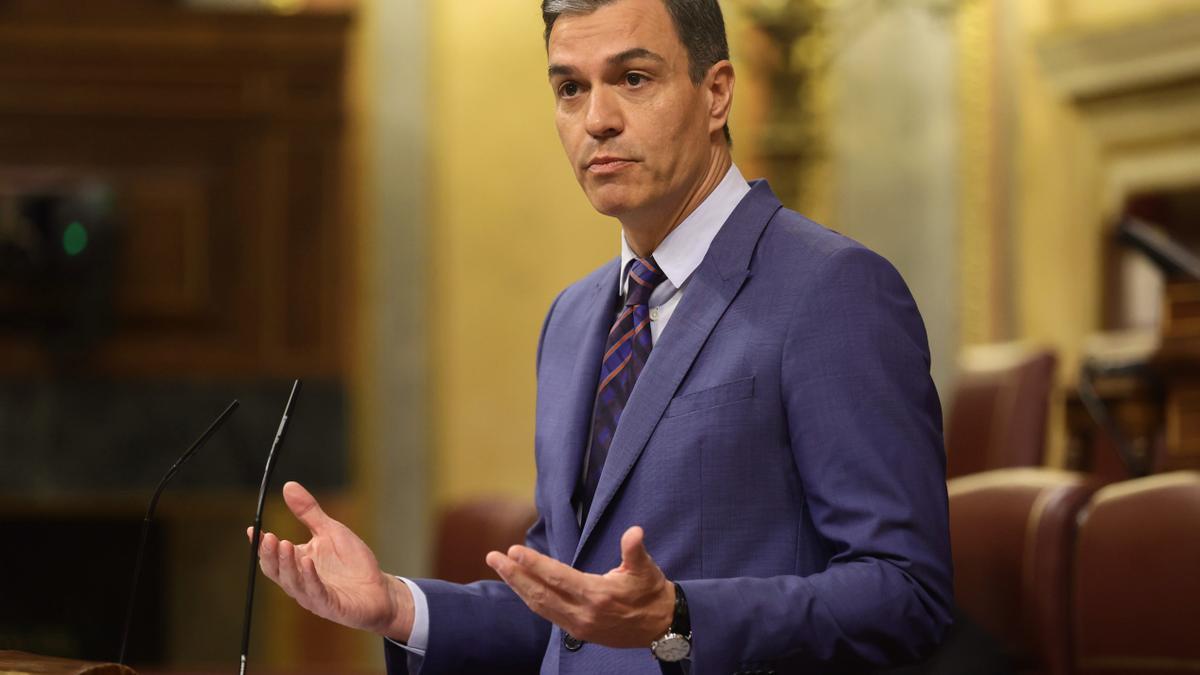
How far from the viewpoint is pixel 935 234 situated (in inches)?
231

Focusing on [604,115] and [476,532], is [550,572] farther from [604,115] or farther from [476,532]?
[476,532]

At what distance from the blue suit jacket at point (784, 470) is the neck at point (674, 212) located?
0.17 ft

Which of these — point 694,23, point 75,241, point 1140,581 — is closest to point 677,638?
point 694,23

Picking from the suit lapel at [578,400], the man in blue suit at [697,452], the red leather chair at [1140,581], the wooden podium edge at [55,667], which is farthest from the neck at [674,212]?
the red leather chair at [1140,581]

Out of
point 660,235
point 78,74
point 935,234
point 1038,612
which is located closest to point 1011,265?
point 935,234

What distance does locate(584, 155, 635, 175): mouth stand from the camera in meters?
1.54

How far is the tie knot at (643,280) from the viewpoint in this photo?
162 centimetres

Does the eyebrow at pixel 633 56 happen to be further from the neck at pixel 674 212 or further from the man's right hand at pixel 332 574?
the man's right hand at pixel 332 574

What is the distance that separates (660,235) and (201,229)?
423cm

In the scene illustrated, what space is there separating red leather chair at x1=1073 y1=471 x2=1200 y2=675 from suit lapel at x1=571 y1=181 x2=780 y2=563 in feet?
2.34

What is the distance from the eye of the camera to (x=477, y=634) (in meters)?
1.63

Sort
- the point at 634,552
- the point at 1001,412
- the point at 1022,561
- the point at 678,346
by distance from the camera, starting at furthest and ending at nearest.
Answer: the point at 1001,412 → the point at 1022,561 → the point at 678,346 → the point at 634,552

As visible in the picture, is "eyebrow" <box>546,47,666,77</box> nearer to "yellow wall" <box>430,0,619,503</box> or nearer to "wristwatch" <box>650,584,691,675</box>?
"wristwatch" <box>650,584,691,675</box>

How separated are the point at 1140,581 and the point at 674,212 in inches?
30.6
